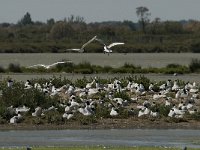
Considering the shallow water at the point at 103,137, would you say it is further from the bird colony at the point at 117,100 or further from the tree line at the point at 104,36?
the tree line at the point at 104,36

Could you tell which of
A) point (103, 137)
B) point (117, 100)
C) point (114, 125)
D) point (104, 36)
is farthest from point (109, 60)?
point (103, 137)

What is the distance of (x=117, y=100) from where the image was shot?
127ft

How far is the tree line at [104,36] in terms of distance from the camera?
121000 millimetres

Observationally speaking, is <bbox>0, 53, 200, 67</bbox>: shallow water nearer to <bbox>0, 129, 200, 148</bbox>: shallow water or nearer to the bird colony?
the bird colony

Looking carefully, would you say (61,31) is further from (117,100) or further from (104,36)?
(117,100)

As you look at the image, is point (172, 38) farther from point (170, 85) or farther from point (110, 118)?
point (110, 118)

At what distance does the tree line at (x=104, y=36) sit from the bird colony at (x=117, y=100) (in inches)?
2452

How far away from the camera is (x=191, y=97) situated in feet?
136

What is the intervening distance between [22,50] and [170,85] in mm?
76940

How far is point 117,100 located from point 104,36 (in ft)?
245

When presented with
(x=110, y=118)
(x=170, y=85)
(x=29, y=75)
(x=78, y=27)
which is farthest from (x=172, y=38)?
(x=110, y=118)

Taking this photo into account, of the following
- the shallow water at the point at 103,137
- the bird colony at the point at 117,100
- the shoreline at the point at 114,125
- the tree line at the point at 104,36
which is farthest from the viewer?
the tree line at the point at 104,36

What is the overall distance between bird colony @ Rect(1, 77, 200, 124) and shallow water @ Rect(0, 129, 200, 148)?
275 cm

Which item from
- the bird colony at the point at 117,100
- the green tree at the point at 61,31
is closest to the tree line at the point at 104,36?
the green tree at the point at 61,31
